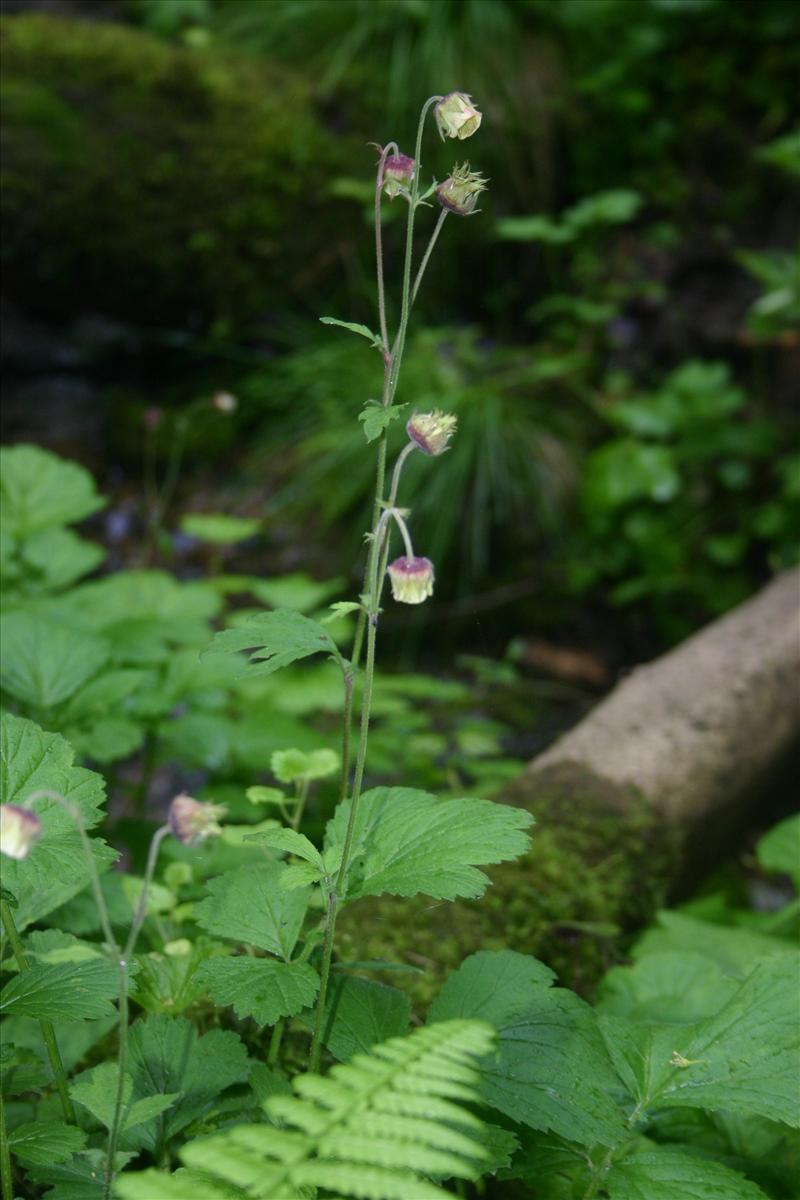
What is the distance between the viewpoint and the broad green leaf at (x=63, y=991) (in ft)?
3.10

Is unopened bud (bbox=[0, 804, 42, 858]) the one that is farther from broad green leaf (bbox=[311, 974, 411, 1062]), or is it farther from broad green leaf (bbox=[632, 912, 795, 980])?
broad green leaf (bbox=[632, 912, 795, 980])

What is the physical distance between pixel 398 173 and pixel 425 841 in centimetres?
69

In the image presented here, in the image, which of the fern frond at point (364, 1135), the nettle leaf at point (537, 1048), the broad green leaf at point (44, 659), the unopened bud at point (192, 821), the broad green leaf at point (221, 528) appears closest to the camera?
the fern frond at point (364, 1135)

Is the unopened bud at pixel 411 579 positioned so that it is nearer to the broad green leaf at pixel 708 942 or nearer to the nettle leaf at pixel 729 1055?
the nettle leaf at pixel 729 1055

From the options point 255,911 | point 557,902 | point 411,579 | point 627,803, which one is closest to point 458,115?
point 411,579

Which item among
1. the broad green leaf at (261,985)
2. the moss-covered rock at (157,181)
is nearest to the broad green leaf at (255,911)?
the broad green leaf at (261,985)

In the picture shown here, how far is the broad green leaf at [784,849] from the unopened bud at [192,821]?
3.83 feet

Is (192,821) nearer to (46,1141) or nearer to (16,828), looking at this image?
(16,828)

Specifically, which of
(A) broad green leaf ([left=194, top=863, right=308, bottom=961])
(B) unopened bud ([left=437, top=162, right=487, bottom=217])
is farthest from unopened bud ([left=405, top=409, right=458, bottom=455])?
(A) broad green leaf ([left=194, top=863, right=308, bottom=961])

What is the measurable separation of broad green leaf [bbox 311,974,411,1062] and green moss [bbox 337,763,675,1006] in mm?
373

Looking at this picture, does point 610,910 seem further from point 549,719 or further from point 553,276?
point 553,276

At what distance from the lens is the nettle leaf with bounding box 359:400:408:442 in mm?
929

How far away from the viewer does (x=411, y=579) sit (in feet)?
3.29

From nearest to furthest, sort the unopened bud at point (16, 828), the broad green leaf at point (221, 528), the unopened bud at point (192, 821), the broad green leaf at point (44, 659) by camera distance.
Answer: the unopened bud at point (16, 828)
the unopened bud at point (192, 821)
the broad green leaf at point (44, 659)
the broad green leaf at point (221, 528)
